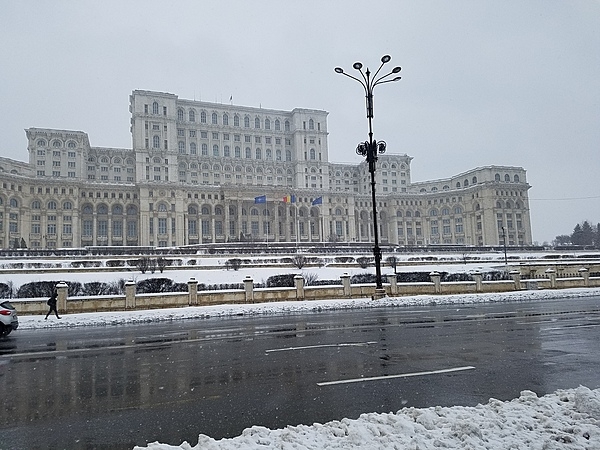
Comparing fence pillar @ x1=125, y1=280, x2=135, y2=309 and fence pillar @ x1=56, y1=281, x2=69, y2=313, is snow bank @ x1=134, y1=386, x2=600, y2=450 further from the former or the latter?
fence pillar @ x1=56, y1=281, x2=69, y2=313

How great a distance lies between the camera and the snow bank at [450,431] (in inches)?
168

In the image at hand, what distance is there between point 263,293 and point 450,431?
22.0 m

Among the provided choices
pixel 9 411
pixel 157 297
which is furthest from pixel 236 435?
pixel 157 297

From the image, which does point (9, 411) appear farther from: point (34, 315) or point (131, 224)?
point (131, 224)

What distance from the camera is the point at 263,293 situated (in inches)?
1030

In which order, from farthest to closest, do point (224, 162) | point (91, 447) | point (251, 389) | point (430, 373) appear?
1. point (224, 162)
2. point (430, 373)
3. point (251, 389)
4. point (91, 447)

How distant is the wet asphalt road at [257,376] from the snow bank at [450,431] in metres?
0.50

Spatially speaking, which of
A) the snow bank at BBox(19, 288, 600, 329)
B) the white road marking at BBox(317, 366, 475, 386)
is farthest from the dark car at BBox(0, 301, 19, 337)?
the white road marking at BBox(317, 366, 475, 386)

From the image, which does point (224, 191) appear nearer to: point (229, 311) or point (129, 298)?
point (129, 298)

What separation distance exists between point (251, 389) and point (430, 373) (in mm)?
3048

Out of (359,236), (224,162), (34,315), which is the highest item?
(224,162)

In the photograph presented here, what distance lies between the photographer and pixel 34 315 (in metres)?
22.0

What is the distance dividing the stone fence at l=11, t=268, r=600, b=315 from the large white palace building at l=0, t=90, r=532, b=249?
176ft

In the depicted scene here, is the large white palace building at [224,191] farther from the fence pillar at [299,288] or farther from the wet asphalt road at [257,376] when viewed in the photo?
the wet asphalt road at [257,376]
